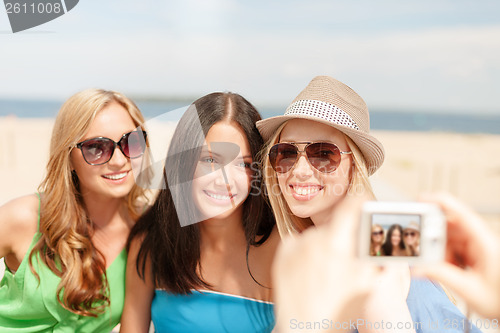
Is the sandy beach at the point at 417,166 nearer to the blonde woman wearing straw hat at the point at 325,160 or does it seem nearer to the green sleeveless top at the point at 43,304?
the blonde woman wearing straw hat at the point at 325,160

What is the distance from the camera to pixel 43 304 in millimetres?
2436

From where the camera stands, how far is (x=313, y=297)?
76 cm

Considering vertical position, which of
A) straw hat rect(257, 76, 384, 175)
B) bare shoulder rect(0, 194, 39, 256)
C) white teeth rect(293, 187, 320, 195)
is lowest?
bare shoulder rect(0, 194, 39, 256)

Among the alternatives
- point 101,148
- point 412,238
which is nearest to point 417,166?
point 101,148

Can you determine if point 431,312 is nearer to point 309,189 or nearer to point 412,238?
point 309,189

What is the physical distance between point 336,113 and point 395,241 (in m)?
1.17

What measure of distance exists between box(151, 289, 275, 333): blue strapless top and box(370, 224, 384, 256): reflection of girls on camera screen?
1.62m

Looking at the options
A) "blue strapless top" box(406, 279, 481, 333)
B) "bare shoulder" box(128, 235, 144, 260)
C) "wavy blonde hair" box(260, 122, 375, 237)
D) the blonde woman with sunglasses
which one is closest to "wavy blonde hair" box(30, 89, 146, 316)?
the blonde woman with sunglasses

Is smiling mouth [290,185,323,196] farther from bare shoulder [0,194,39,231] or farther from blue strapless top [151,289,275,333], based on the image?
bare shoulder [0,194,39,231]

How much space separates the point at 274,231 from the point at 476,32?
152 ft

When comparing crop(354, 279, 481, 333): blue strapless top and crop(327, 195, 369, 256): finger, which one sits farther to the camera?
crop(354, 279, 481, 333): blue strapless top

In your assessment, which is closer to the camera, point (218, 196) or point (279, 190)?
point (279, 190)

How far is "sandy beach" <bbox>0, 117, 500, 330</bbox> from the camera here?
10.5m

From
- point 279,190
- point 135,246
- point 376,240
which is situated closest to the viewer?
point 376,240
